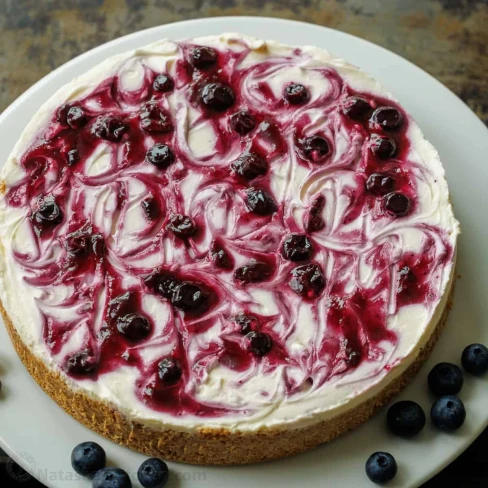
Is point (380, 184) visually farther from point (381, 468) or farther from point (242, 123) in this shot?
point (381, 468)

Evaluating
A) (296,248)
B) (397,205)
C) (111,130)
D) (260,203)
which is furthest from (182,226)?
(397,205)

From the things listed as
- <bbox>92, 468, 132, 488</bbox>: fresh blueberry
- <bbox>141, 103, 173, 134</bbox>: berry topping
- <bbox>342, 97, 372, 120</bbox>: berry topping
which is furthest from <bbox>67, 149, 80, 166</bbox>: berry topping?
<bbox>92, 468, 132, 488</bbox>: fresh blueberry

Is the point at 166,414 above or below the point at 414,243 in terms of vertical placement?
below

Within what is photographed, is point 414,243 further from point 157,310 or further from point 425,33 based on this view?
point 425,33

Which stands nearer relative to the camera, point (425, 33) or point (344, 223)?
point (344, 223)

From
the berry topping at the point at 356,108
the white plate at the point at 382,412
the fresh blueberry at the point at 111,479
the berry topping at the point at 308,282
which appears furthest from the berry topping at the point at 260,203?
the fresh blueberry at the point at 111,479

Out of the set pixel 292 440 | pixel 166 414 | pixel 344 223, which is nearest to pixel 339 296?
pixel 344 223

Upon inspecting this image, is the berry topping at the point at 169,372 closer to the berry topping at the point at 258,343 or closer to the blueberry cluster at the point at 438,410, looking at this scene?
the berry topping at the point at 258,343
